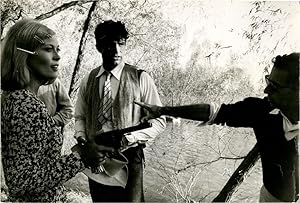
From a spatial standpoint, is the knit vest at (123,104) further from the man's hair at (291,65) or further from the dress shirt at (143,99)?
the man's hair at (291,65)

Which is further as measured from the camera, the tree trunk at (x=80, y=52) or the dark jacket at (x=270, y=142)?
the tree trunk at (x=80, y=52)

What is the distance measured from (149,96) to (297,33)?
0.54 metres

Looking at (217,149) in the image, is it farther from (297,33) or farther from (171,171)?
(297,33)

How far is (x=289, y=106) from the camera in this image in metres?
1.53

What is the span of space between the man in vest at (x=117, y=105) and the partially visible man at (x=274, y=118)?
0.05 m

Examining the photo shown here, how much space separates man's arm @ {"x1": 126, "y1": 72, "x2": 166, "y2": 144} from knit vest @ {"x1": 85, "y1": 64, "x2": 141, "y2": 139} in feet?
0.07

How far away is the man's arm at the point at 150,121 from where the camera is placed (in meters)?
1.58

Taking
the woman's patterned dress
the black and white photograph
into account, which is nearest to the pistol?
the black and white photograph

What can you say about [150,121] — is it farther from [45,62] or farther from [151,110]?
[45,62]

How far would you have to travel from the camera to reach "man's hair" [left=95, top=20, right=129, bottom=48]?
1.61m

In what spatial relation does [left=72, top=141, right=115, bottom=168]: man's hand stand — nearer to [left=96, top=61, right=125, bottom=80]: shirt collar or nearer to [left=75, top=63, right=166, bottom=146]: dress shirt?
[left=75, top=63, right=166, bottom=146]: dress shirt

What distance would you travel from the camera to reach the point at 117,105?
5.21 ft

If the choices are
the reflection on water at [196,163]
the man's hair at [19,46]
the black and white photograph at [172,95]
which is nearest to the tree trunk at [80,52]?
the black and white photograph at [172,95]

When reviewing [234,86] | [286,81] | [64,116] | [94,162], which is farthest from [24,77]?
[286,81]
